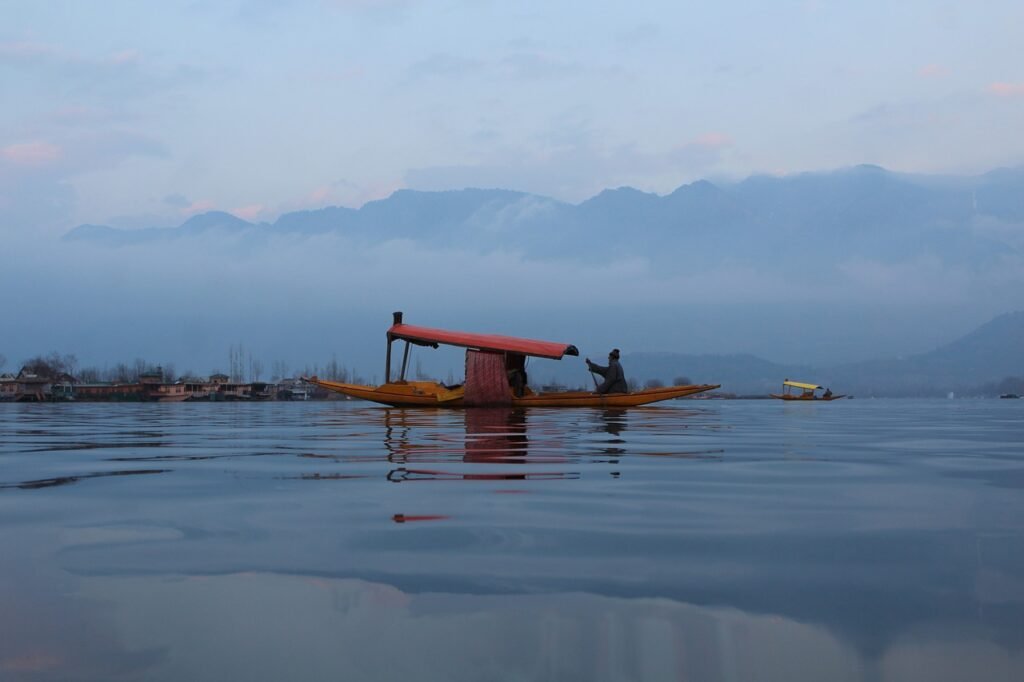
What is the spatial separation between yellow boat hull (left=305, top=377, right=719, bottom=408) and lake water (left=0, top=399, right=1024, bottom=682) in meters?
19.8

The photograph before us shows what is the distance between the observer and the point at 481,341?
1141 inches

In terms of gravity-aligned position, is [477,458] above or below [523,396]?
below

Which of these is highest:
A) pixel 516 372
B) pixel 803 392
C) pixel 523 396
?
pixel 516 372

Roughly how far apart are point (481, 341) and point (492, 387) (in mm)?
1612

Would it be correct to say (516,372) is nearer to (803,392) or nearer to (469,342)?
(469,342)

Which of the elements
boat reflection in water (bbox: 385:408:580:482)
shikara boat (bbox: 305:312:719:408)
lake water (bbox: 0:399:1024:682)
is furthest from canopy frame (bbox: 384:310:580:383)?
lake water (bbox: 0:399:1024:682)

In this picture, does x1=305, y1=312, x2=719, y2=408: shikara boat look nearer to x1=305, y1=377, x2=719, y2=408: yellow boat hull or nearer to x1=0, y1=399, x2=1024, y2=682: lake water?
x1=305, y1=377, x2=719, y2=408: yellow boat hull

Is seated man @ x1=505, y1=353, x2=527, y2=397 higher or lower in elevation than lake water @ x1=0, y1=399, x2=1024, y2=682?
higher

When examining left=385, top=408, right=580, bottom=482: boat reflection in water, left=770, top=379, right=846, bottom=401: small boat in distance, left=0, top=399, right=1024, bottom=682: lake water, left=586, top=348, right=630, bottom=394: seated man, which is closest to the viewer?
left=0, top=399, right=1024, bottom=682: lake water

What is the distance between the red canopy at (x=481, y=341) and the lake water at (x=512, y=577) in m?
20.0

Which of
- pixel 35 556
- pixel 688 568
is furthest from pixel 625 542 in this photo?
pixel 35 556

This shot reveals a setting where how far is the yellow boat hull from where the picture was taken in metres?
28.0

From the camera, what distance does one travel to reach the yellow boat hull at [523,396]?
27953 mm

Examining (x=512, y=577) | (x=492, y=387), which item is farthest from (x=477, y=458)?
(x=492, y=387)
